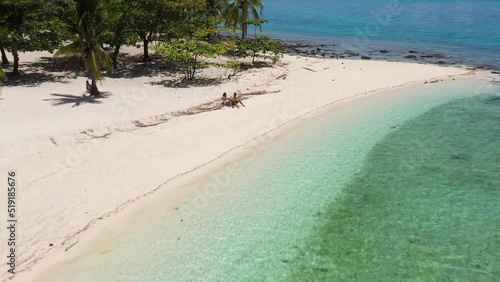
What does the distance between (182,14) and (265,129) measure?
1886 centimetres

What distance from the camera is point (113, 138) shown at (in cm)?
1970

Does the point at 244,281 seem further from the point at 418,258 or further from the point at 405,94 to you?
the point at 405,94

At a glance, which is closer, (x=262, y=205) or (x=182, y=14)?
(x=262, y=205)

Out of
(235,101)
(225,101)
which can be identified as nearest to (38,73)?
(225,101)

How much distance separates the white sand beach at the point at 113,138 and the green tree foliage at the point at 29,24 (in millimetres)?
3484

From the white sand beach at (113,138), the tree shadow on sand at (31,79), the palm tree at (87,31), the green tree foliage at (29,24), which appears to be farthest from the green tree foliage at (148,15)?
the tree shadow on sand at (31,79)

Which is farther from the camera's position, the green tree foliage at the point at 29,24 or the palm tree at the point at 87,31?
the green tree foliage at the point at 29,24

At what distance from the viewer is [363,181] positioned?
17750mm

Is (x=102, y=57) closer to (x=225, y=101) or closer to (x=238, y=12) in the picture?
(x=225, y=101)

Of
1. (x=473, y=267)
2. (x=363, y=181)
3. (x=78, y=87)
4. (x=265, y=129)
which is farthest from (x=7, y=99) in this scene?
(x=473, y=267)

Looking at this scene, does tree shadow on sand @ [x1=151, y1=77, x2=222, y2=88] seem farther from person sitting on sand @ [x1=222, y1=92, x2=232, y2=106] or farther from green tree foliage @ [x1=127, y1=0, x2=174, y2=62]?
green tree foliage @ [x1=127, y1=0, x2=174, y2=62]

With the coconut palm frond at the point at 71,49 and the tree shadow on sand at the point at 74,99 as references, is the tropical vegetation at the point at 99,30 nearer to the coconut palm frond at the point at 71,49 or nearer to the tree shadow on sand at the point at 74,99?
the coconut palm frond at the point at 71,49

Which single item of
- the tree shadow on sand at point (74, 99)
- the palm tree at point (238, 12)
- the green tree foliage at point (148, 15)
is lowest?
the tree shadow on sand at point (74, 99)

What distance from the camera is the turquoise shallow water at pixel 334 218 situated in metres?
11.8
